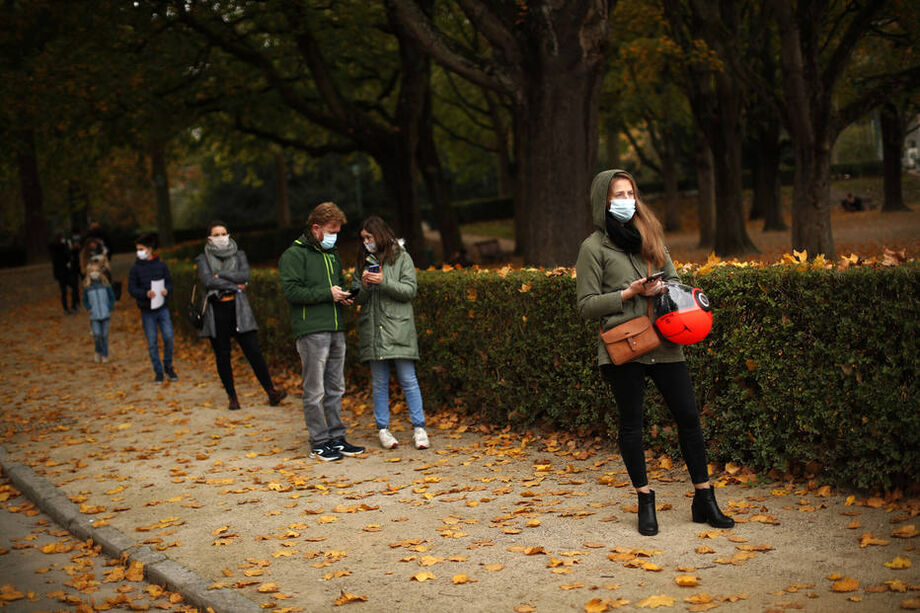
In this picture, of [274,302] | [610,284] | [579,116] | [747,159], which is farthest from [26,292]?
[747,159]

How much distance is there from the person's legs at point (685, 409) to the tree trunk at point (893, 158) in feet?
86.5

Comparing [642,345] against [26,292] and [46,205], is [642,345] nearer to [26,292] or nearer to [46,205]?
[26,292]

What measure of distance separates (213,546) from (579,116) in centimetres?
834

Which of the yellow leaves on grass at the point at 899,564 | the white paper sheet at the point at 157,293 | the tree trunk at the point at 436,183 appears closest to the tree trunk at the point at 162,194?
the tree trunk at the point at 436,183

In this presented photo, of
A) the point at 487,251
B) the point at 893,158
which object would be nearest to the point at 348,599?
the point at 487,251

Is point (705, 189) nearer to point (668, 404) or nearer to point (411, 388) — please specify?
point (411, 388)

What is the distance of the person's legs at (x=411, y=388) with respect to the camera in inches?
316

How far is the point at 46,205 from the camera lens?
50906 mm

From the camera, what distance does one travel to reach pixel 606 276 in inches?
212

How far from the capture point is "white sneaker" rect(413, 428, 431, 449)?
8039mm

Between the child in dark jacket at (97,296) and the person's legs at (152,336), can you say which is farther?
the child in dark jacket at (97,296)

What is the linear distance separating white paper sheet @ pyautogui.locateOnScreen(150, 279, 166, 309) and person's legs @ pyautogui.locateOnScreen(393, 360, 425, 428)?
5.69 m

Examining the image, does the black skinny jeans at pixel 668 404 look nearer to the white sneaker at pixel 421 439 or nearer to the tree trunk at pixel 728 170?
the white sneaker at pixel 421 439

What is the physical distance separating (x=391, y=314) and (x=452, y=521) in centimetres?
249
